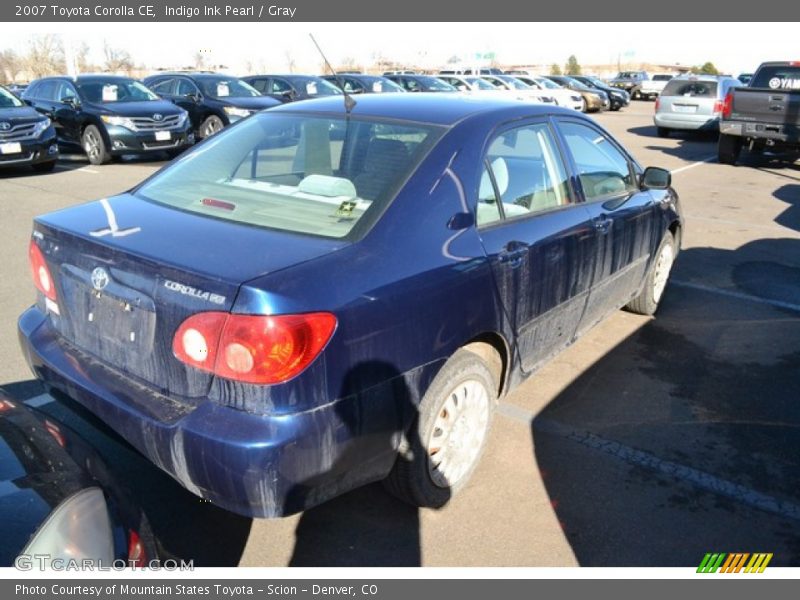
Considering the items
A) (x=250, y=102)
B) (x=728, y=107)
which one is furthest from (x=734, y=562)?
(x=250, y=102)

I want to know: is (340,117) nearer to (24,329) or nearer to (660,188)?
(24,329)

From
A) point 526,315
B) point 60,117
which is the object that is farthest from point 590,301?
point 60,117

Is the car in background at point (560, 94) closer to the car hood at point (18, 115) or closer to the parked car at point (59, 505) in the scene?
the car hood at point (18, 115)

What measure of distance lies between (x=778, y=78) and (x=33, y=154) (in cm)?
1366

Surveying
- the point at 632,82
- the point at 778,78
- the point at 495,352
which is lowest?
the point at 495,352

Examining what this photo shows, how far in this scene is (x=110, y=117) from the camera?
12484mm

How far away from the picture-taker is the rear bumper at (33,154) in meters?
10.8

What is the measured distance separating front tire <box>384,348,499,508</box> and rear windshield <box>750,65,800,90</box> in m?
12.4

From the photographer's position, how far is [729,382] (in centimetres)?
434

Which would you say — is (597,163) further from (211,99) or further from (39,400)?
(211,99)

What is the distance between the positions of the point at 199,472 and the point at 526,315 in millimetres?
1713

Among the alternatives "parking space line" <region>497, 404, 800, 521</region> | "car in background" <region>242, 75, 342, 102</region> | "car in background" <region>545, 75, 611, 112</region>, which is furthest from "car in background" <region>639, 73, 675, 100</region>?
"parking space line" <region>497, 404, 800, 521</region>

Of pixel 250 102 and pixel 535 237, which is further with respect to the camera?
pixel 250 102

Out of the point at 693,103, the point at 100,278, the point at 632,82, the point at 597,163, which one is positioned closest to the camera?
the point at 100,278
